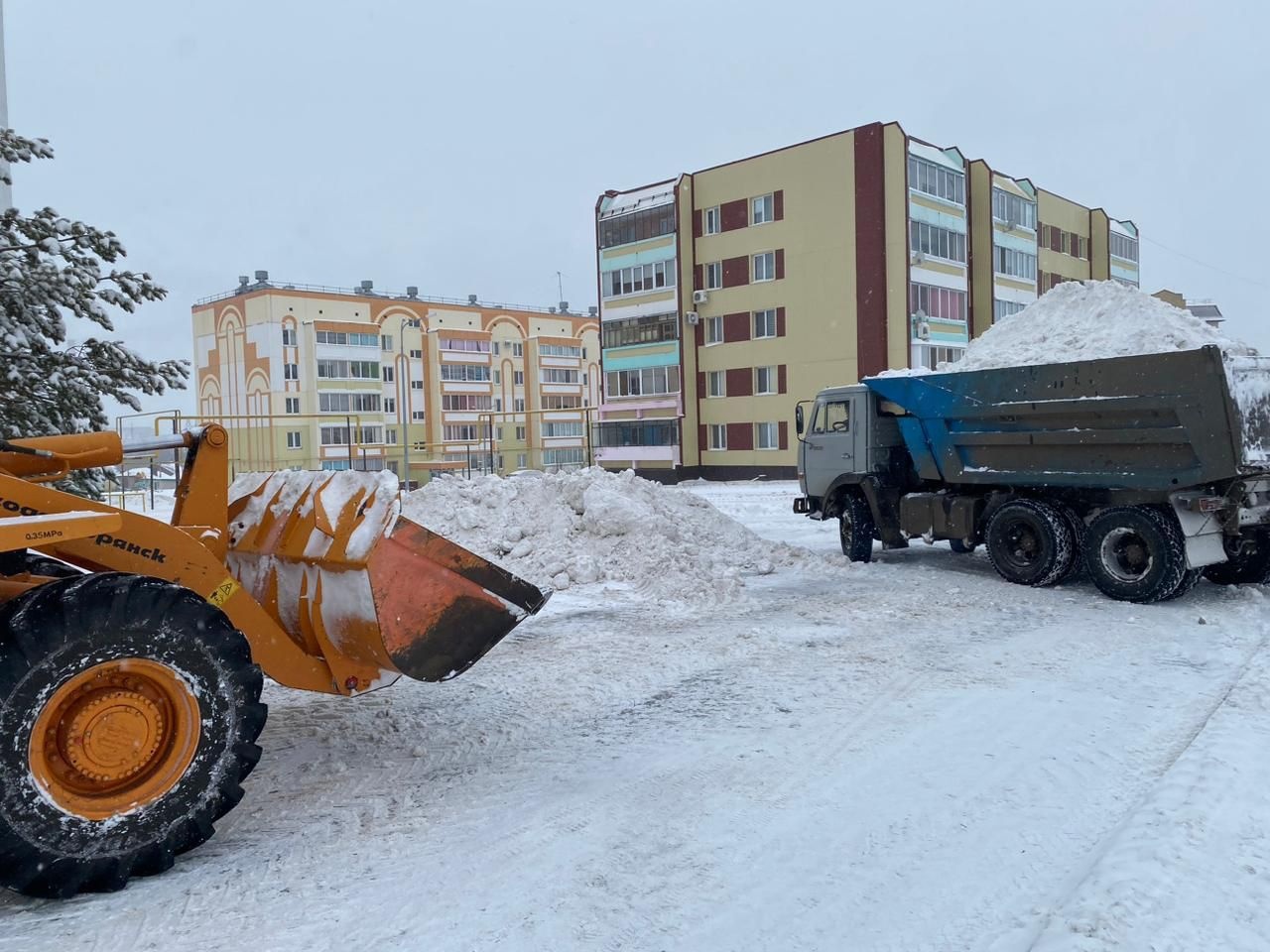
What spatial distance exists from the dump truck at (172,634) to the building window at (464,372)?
64.7 m

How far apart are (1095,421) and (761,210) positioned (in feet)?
109

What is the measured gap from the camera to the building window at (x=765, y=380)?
4159 centimetres

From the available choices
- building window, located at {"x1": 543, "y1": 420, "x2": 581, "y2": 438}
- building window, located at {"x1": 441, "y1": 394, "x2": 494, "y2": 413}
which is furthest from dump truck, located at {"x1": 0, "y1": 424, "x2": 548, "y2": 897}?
building window, located at {"x1": 441, "y1": 394, "x2": 494, "y2": 413}

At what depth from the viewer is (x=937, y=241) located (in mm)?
40531

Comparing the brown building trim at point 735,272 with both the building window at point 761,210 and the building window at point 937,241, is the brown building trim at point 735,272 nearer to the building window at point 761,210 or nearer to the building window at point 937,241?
the building window at point 761,210

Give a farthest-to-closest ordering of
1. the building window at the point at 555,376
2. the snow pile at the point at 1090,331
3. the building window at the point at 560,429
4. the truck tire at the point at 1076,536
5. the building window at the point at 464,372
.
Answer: the building window at the point at 555,376, the building window at the point at 464,372, the building window at the point at 560,429, the truck tire at the point at 1076,536, the snow pile at the point at 1090,331

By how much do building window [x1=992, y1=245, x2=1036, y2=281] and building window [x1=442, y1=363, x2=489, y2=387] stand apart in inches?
1492

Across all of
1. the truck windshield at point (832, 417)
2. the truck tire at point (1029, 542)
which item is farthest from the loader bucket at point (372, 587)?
the truck windshield at point (832, 417)

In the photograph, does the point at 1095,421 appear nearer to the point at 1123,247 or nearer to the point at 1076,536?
the point at 1076,536

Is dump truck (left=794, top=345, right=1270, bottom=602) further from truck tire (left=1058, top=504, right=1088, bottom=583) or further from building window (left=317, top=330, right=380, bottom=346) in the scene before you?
building window (left=317, top=330, right=380, bottom=346)

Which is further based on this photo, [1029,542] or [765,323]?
[765,323]

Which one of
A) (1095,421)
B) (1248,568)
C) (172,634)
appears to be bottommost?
(1248,568)

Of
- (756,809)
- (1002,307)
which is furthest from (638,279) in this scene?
(756,809)

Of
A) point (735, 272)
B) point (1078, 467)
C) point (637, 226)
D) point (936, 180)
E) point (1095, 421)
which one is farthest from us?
point (637, 226)
